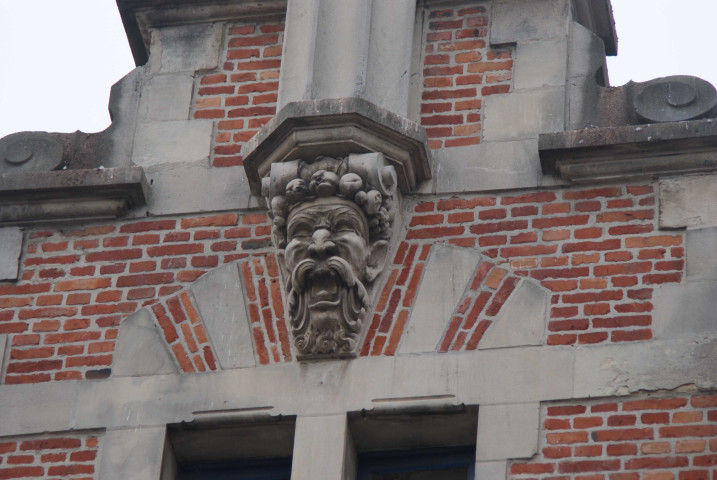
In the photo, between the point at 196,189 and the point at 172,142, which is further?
the point at 172,142

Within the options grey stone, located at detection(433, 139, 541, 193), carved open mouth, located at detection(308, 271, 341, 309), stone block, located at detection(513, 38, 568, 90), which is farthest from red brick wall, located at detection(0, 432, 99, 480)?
stone block, located at detection(513, 38, 568, 90)

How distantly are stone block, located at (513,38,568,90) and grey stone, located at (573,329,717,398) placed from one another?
1.70m

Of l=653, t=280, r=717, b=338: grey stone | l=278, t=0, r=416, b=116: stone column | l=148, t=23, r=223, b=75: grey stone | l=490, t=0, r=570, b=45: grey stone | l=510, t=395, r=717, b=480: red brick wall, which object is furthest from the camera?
l=148, t=23, r=223, b=75: grey stone

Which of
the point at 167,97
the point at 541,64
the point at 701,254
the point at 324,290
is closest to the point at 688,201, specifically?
the point at 701,254

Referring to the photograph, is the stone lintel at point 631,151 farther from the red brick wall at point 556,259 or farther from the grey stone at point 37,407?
the grey stone at point 37,407

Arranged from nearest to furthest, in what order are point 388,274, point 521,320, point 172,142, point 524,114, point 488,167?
point 521,320 → point 388,274 → point 488,167 → point 524,114 → point 172,142

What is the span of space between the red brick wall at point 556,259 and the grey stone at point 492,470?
2.10ft

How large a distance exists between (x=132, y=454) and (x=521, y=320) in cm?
199

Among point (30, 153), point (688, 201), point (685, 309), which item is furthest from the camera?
point (30, 153)

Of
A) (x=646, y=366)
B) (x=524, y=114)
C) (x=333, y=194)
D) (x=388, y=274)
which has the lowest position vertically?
(x=646, y=366)

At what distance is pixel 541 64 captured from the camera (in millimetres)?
10656

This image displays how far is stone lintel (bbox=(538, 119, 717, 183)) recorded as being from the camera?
10062mm

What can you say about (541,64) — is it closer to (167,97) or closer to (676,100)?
(676,100)

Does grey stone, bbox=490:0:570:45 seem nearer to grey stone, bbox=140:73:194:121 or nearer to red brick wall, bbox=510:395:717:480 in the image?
grey stone, bbox=140:73:194:121
